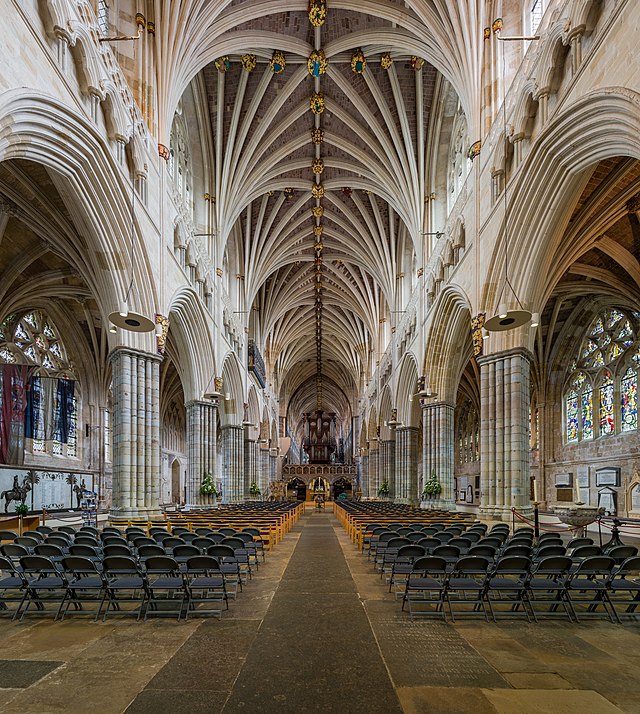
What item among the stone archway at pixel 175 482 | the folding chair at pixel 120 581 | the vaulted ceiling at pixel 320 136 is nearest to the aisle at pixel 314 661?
the folding chair at pixel 120 581

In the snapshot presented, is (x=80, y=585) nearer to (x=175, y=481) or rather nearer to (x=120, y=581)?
(x=120, y=581)

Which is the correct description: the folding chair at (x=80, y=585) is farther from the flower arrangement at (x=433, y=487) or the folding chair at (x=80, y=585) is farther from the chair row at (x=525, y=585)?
the flower arrangement at (x=433, y=487)

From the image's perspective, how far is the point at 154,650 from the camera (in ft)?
18.6

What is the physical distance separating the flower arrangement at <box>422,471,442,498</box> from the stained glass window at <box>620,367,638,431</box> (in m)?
7.99

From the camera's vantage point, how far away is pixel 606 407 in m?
24.9

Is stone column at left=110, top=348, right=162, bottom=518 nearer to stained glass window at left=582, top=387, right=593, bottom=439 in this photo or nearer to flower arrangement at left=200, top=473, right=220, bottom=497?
flower arrangement at left=200, top=473, right=220, bottom=497

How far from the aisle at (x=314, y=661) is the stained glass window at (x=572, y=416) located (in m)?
22.3

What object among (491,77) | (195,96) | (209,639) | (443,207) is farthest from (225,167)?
(209,639)

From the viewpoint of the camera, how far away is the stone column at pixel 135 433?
1612 centimetres

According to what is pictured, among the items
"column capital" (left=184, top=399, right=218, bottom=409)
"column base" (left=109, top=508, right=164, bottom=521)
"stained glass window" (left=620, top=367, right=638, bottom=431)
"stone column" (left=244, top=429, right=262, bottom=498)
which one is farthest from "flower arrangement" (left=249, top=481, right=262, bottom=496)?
"stained glass window" (left=620, top=367, right=638, bottom=431)

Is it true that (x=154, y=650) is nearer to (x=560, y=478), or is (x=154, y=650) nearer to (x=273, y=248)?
A: (x=560, y=478)

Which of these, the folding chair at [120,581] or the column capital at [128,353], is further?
the column capital at [128,353]

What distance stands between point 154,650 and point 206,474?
1991 centimetres

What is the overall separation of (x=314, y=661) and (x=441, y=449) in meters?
20.4
